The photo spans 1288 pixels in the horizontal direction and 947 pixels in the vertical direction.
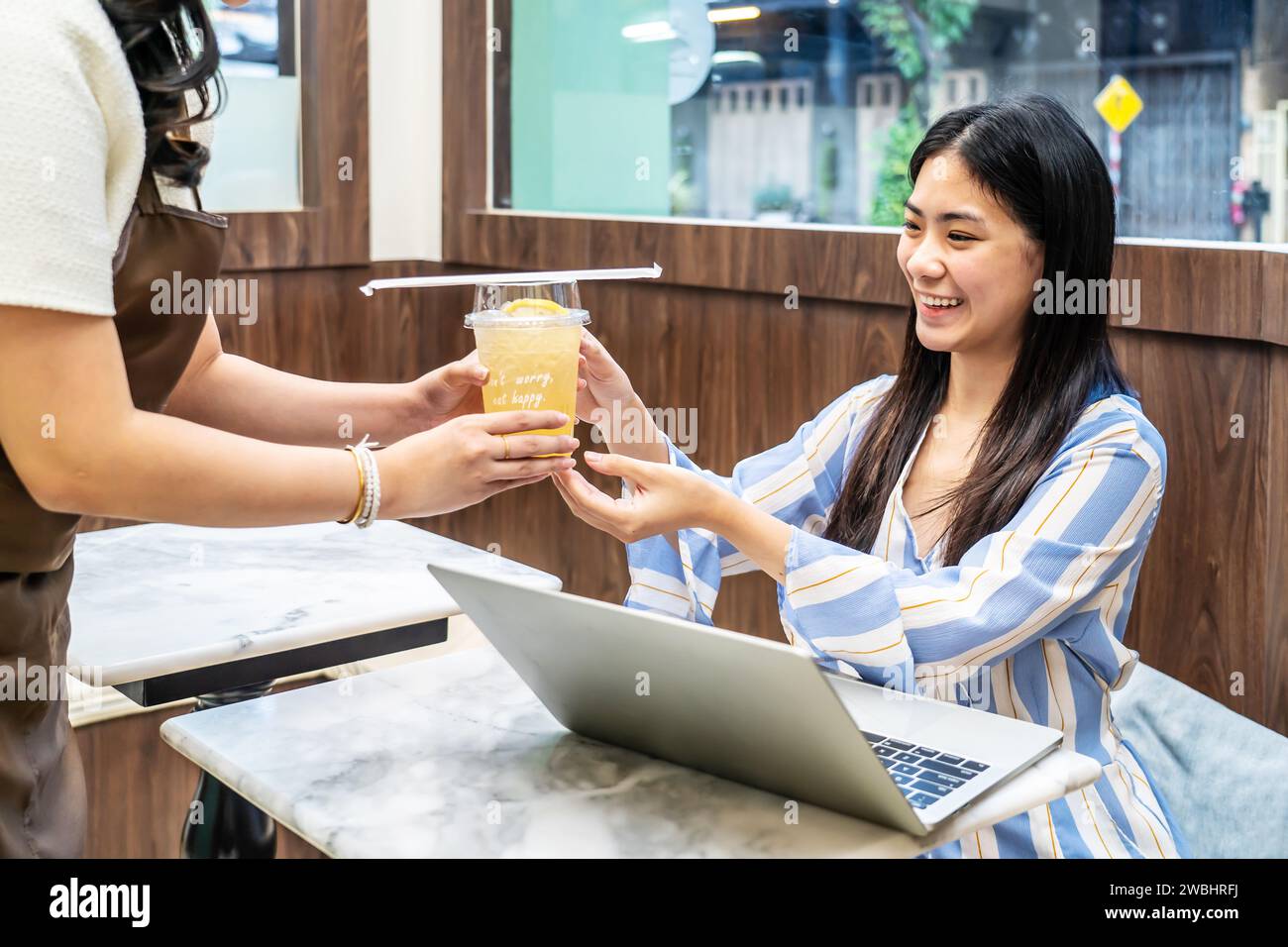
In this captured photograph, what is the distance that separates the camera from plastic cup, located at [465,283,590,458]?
123cm

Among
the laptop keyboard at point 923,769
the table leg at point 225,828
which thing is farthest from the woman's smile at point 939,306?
the table leg at point 225,828

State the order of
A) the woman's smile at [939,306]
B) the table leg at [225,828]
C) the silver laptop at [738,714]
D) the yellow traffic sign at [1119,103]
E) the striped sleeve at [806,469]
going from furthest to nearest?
the yellow traffic sign at [1119,103] < the striped sleeve at [806,469] < the table leg at [225,828] < the woman's smile at [939,306] < the silver laptop at [738,714]

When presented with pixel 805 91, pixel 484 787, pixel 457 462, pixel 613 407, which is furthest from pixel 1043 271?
pixel 805 91

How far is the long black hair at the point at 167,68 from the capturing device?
101cm

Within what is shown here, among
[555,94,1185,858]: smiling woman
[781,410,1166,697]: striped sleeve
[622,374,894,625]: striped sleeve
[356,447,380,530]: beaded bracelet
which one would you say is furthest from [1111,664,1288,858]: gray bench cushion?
[356,447,380,530]: beaded bracelet

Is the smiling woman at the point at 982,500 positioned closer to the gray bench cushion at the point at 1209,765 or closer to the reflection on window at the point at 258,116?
the gray bench cushion at the point at 1209,765

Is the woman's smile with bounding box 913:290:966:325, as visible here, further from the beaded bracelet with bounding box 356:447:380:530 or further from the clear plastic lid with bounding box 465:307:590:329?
the beaded bracelet with bounding box 356:447:380:530

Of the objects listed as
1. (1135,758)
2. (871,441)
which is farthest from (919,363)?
(1135,758)

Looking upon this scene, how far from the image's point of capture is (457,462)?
1.14 metres

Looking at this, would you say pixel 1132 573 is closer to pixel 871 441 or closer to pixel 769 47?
pixel 871 441

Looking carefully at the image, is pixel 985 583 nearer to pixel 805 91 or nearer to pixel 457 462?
pixel 457 462

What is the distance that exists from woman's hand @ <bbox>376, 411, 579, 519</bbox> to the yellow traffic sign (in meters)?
1.75

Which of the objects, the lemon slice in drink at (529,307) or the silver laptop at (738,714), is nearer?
the silver laptop at (738,714)
